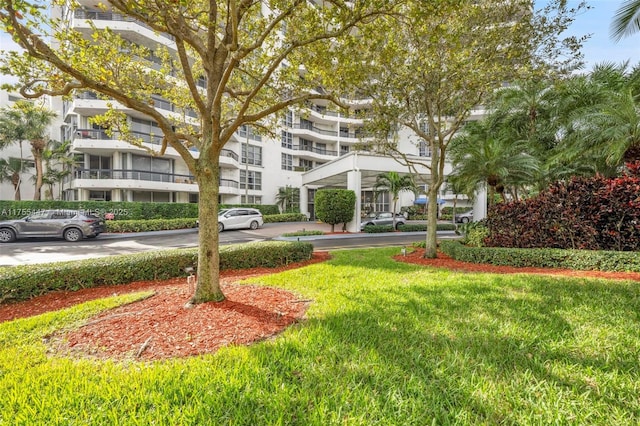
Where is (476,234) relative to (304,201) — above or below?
below

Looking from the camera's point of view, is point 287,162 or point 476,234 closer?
point 476,234

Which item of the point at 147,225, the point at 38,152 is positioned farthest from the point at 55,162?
the point at 147,225

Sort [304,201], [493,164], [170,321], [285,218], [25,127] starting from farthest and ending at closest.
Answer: [304,201], [285,218], [25,127], [493,164], [170,321]

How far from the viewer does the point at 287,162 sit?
34094mm

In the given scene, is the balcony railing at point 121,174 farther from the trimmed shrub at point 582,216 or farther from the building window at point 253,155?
the trimmed shrub at point 582,216

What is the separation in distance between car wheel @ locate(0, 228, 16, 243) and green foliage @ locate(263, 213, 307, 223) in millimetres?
16462

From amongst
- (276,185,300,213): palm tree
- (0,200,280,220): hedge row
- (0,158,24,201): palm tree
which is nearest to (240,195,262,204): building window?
(276,185,300,213): palm tree

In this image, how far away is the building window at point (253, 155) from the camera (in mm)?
30578

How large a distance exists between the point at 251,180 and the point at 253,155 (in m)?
2.92

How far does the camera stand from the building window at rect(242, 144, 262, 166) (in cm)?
3058

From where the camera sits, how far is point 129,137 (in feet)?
19.5

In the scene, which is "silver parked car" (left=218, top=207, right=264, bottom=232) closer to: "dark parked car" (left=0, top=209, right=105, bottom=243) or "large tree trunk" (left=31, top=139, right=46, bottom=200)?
"dark parked car" (left=0, top=209, right=105, bottom=243)

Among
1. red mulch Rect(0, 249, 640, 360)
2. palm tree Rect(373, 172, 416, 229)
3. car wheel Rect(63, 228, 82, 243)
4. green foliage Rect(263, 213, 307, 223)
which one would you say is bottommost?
red mulch Rect(0, 249, 640, 360)

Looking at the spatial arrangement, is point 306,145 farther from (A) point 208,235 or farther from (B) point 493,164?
(A) point 208,235
